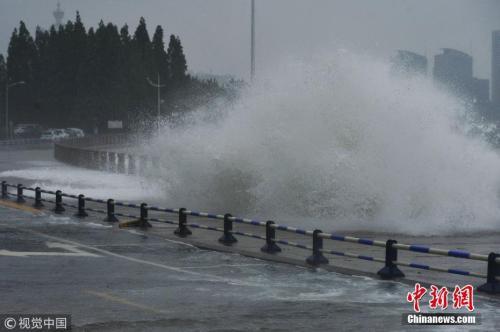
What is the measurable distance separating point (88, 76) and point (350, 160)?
111 m

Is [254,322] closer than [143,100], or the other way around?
[254,322]

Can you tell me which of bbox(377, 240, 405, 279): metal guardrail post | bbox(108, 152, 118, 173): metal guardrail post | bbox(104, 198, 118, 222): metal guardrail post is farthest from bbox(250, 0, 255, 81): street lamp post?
bbox(377, 240, 405, 279): metal guardrail post

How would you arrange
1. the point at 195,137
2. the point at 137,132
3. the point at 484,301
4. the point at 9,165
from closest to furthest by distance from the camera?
the point at 484,301
the point at 195,137
the point at 9,165
the point at 137,132

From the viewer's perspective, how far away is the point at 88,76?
137375 millimetres

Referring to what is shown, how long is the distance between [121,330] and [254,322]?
173cm

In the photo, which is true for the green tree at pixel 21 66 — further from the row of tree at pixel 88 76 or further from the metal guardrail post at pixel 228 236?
the metal guardrail post at pixel 228 236

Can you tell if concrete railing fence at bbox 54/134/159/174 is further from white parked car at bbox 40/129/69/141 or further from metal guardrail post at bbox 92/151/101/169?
white parked car at bbox 40/129/69/141

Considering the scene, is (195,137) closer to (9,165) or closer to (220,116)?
(220,116)

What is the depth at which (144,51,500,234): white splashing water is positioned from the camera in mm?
29562

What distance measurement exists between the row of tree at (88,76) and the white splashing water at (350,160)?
100346 mm

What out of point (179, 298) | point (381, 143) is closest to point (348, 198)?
point (381, 143)

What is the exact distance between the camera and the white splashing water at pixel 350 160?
2956 centimetres

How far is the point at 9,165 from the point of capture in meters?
72.9

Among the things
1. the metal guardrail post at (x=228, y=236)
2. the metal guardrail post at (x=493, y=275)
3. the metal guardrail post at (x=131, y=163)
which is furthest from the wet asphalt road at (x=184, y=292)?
the metal guardrail post at (x=131, y=163)
